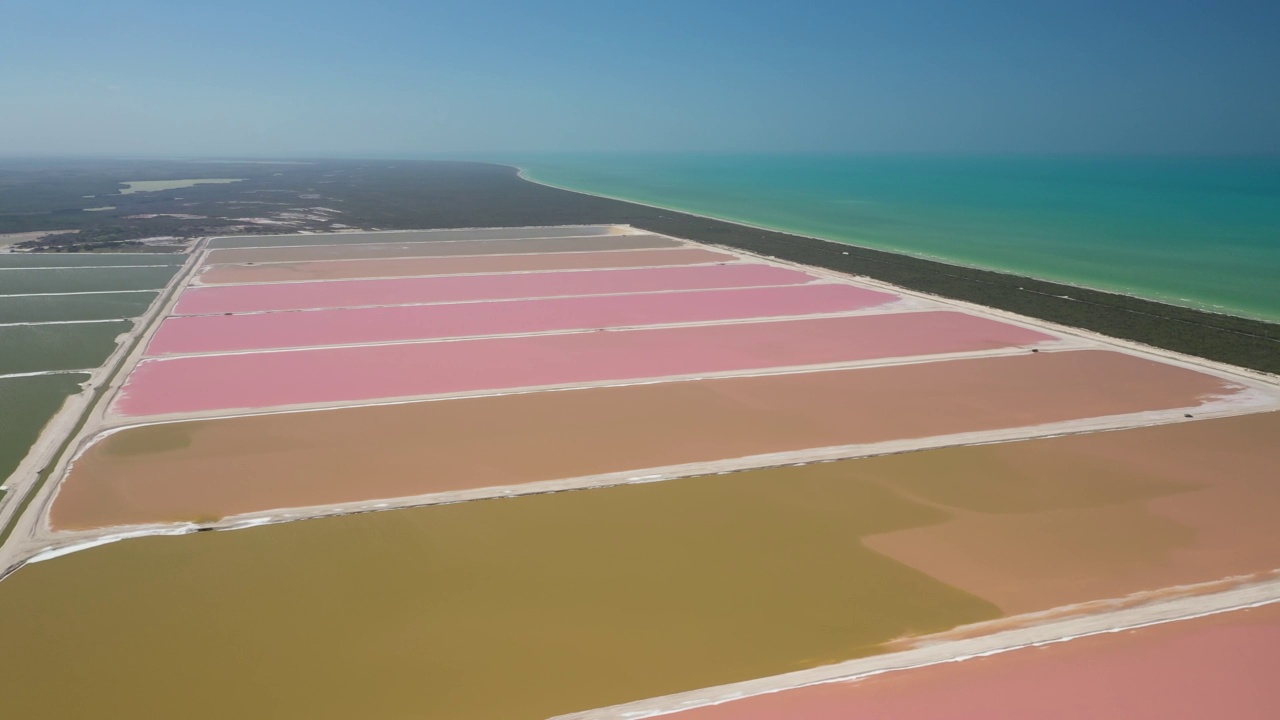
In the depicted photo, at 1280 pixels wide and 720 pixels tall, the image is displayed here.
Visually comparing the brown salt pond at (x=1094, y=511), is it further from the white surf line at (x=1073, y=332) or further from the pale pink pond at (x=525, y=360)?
the pale pink pond at (x=525, y=360)

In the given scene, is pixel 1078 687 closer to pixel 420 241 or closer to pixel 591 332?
pixel 591 332

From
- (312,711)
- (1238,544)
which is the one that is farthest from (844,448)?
(312,711)

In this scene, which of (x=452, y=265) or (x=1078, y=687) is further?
(x=452, y=265)

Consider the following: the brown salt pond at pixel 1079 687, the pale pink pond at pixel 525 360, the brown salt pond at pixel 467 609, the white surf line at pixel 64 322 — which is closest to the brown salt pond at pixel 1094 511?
the brown salt pond at pixel 467 609

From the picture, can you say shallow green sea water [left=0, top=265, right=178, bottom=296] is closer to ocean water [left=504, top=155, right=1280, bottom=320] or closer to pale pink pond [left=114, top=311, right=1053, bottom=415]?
pale pink pond [left=114, top=311, right=1053, bottom=415]

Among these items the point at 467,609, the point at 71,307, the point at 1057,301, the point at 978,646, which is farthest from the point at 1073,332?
the point at 71,307

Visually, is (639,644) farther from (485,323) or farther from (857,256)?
(857,256)
